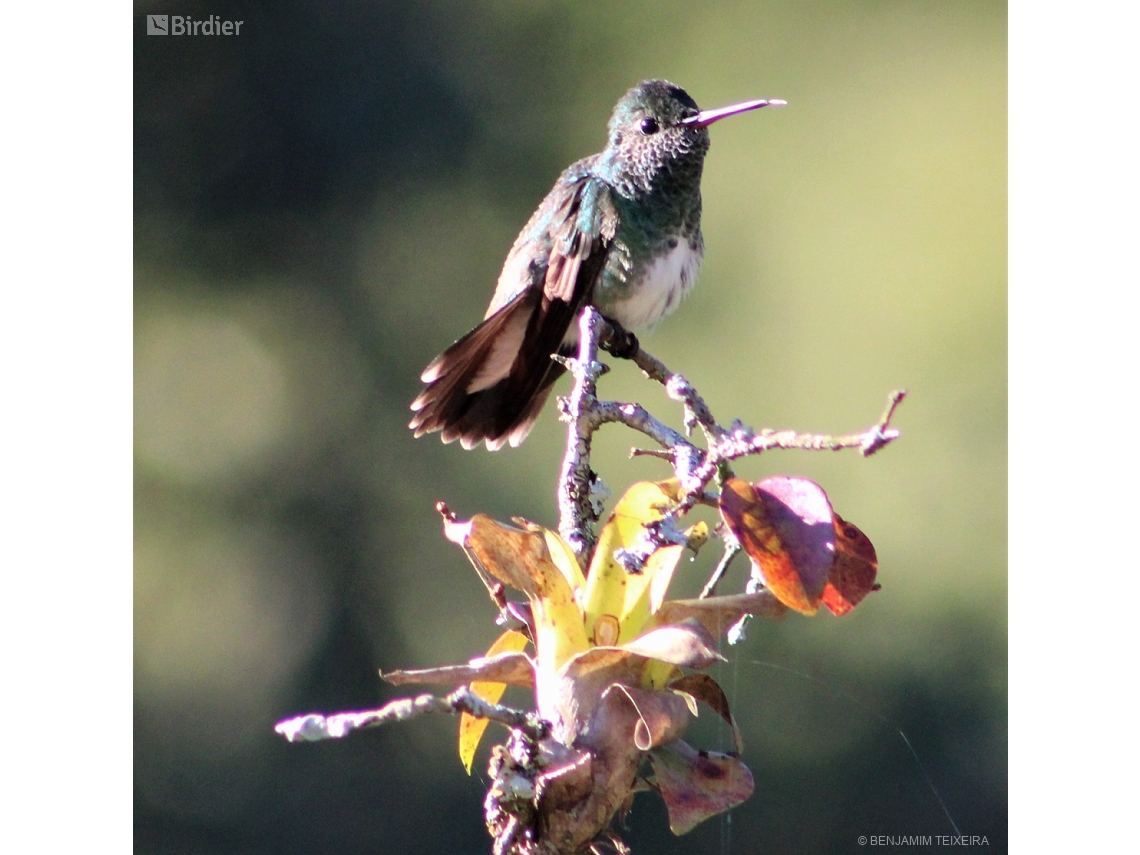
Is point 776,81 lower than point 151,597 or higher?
higher

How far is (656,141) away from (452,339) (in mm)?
3741

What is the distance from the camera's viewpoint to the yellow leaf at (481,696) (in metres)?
0.99

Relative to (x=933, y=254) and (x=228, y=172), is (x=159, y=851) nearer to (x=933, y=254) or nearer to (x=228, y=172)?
(x=228, y=172)

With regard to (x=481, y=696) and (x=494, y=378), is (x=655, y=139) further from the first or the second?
(x=481, y=696)

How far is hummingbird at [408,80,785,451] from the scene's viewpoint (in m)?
2.20

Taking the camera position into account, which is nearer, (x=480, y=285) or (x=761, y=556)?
(x=761, y=556)

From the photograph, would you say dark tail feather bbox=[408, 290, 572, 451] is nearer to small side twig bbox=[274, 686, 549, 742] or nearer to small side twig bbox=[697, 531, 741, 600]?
small side twig bbox=[697, 531, 741, 600]

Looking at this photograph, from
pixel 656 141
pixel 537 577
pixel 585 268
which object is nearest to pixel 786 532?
pixel 537 577

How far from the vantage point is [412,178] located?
21.7 feet

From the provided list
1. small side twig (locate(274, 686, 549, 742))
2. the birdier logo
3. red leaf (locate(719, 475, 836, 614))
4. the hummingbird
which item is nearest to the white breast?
the hummingbird
